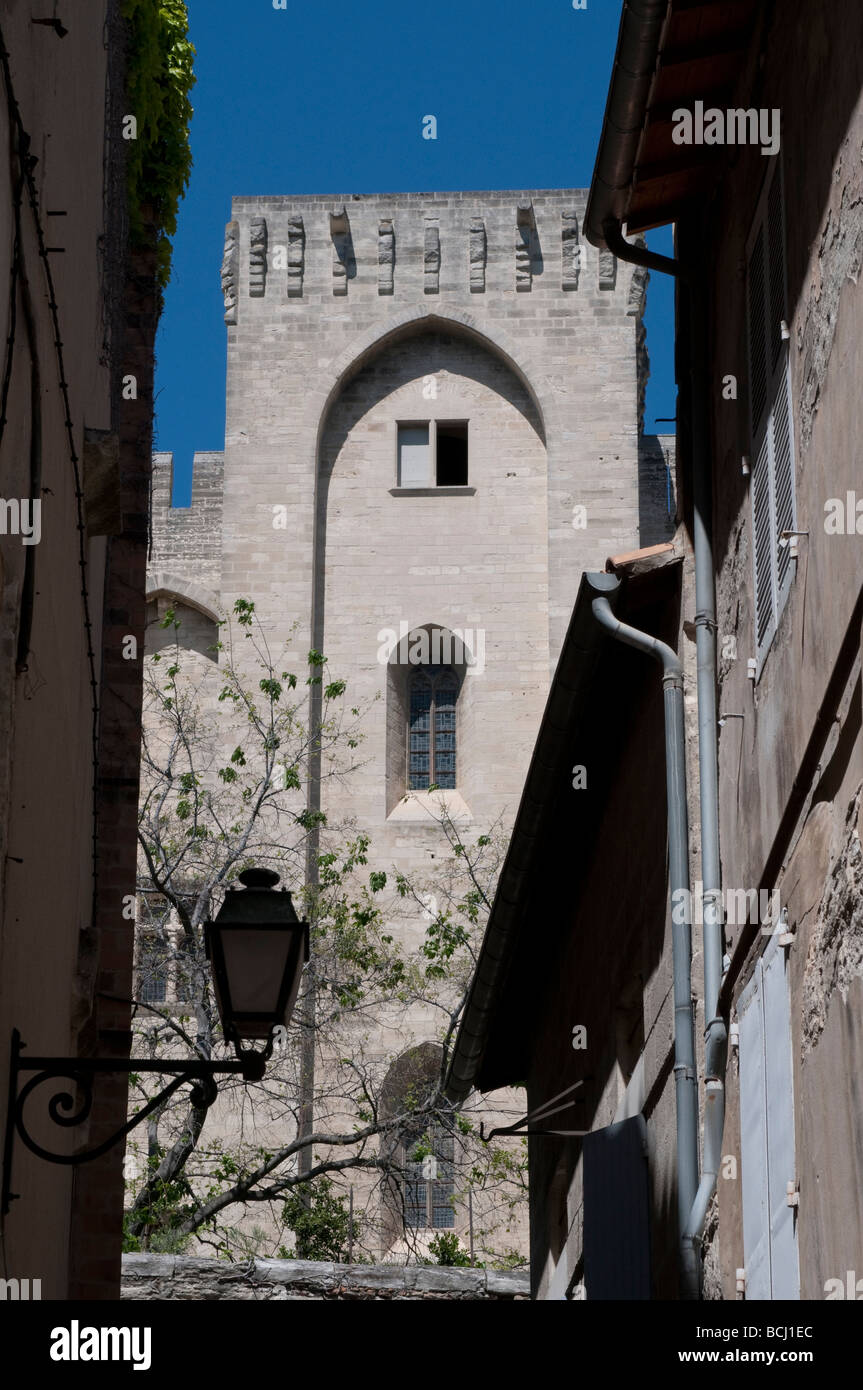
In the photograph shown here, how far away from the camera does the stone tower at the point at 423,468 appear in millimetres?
31844

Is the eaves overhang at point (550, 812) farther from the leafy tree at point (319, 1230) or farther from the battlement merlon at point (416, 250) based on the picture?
the battlement merlon at point (416, 250)

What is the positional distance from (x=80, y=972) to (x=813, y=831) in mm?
3068

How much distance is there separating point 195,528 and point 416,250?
570 centimetres

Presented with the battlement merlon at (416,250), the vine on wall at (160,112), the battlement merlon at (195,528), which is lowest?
the vine on wall at (160,112)

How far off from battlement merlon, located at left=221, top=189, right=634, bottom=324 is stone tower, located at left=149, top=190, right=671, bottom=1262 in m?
0.04

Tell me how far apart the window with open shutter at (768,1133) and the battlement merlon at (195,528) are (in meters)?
27.9

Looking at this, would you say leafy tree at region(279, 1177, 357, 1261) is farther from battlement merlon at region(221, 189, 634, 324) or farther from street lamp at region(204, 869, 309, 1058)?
street lamp at region(204, 869, 309, 1058)

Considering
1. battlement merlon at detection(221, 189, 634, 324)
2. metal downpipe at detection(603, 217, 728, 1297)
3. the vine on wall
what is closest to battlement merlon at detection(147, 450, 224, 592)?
battlement merlon at detection(221, 189, 634, 324)

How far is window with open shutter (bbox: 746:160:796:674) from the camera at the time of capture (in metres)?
6.62

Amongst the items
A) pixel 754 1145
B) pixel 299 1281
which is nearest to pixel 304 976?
pixel 299 1281

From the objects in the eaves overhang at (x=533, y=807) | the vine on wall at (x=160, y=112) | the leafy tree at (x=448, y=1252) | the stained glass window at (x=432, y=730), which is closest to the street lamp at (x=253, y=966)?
the eaves overhang at (x=533, y=807)

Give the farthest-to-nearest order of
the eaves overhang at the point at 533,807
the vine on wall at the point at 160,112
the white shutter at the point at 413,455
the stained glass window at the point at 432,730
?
the white shutter at the point at 413,455, the stained glass window at the point at 432,730, the vine on wall at the point at 160,112, the eaves overhang at the point at 533,807

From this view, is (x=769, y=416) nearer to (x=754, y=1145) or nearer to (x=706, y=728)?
(x=706, y=728)

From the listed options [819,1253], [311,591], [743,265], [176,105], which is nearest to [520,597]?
[311,591]
